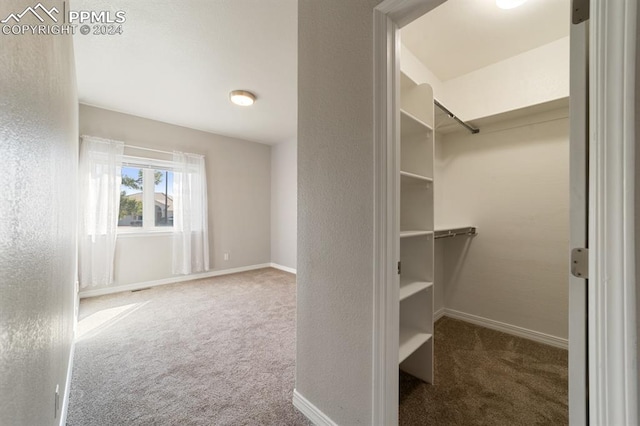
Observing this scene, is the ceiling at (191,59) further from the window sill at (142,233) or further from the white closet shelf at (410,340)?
the white closet shelf at (410,340)

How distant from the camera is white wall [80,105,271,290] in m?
3.55

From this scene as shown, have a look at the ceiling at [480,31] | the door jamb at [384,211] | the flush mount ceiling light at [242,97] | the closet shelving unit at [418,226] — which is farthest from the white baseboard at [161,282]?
the ceiling at [480,31]

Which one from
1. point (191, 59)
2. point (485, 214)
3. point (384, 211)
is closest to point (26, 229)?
point (384, 211)

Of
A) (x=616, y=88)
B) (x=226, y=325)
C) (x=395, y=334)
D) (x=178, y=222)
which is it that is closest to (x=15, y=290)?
(x=395, y=334)

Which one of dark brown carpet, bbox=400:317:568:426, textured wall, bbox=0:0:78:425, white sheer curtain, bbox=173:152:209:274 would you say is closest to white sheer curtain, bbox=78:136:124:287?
white sheer curtain, bbox=173:152:209:274

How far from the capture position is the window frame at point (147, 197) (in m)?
3.68

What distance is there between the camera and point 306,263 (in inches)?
54.8

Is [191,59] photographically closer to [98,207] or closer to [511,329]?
A: [98,207]

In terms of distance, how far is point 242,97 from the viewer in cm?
296

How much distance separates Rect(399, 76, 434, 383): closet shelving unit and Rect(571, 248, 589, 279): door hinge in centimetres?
92

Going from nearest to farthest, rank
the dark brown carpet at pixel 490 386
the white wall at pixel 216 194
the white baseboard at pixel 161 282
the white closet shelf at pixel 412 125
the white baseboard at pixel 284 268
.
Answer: the dark brown carpet at pixel 490 386 → the white closet shelf at pixel 412 125 → the white baseboard at pixel 161 282 → the white wall at pixel 216 194 → the white baseboard at pixel 284 268

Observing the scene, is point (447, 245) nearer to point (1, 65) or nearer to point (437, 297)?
point (437, 297)

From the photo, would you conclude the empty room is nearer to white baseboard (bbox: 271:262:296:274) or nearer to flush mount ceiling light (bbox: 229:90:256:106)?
flush mount ceiling light (bbox: 229:90:256:106)

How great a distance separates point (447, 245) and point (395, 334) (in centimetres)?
203
